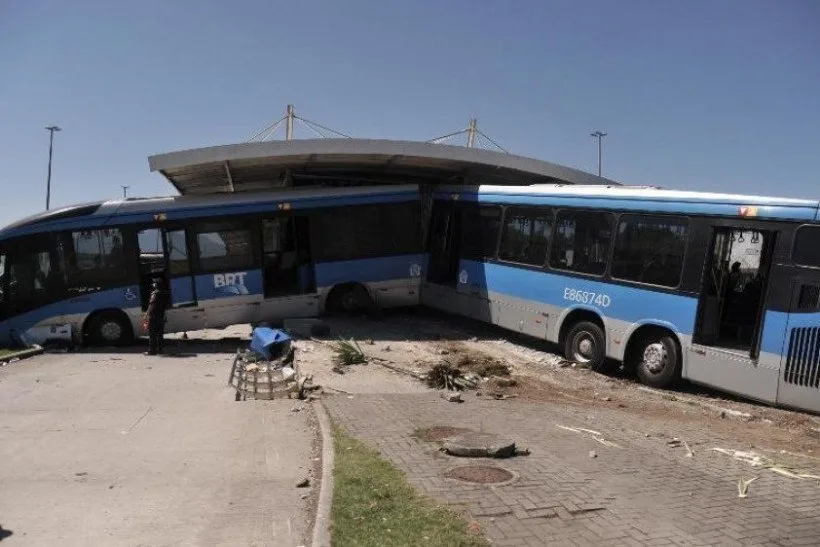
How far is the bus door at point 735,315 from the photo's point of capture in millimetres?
9906

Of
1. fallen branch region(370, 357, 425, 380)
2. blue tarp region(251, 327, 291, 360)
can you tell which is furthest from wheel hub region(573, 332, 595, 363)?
blue tarp region(251, 327, 291, 360)

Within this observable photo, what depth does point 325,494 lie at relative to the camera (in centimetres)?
616

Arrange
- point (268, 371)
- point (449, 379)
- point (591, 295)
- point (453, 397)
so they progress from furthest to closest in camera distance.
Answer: point (268, 371), point (591, 295), point (449, 379), point (453, 397)

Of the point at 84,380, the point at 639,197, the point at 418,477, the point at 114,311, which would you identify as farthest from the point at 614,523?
the point at 114,311

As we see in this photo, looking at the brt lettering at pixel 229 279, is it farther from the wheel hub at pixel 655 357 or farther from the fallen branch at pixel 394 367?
the wheel hub at pixel 655 357

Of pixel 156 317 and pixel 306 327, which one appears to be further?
pixel 306 327

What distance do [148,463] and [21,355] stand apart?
893 cm

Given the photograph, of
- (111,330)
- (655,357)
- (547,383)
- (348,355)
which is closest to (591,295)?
(655,357)

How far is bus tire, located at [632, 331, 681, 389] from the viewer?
436 inches

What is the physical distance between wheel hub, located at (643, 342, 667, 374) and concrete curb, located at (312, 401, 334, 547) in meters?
5.68

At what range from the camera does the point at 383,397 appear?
10.5m

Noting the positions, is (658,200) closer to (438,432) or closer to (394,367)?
(394,367)

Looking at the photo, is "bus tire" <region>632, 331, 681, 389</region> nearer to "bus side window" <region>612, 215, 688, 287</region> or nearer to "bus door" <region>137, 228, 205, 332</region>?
"bus side window" <region>612, 215, 688, 287</region>

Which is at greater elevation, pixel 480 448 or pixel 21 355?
pixel 480 448
